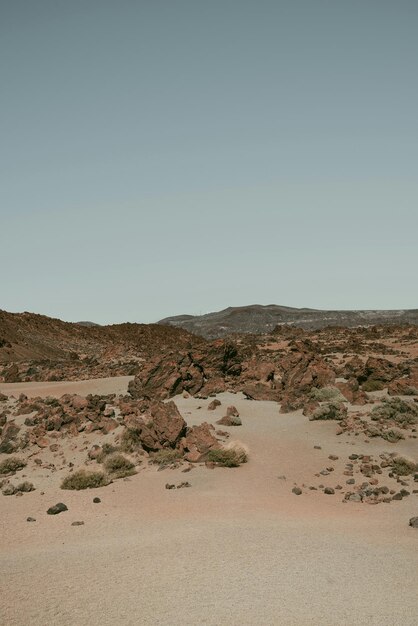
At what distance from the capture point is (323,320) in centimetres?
10031

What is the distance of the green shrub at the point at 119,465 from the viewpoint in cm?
1580

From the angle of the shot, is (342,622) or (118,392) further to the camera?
(118,392)

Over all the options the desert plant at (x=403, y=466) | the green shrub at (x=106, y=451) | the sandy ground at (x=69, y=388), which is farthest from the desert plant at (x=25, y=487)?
the sandy ground at (x=69, y=388)

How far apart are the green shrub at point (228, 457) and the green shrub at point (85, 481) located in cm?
318

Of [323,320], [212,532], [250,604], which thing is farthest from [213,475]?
[323,320]

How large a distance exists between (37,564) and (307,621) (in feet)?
15.2

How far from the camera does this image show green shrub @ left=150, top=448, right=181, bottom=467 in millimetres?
16562

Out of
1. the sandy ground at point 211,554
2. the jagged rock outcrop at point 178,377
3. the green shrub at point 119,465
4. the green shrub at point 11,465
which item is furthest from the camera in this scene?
the jagged rock outcrop at point 178,377

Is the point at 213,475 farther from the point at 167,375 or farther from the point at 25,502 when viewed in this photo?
the point at 167,375

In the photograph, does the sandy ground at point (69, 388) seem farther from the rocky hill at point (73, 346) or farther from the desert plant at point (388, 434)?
the desert plant at point (388, 434)

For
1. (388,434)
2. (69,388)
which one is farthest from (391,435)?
(69,388)

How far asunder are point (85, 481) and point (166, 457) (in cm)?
279

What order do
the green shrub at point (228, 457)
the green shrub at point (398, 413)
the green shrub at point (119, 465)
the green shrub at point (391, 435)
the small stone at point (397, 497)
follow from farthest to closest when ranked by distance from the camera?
the green shrub at point (398, 413)
the green shrub at point (391, 435)
the green shrub at point (228, 457)
the green shrub at point (119, 465)
the small stone at point (397, 497)

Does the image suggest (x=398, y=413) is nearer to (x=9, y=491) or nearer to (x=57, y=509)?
(x=57, y=509)
